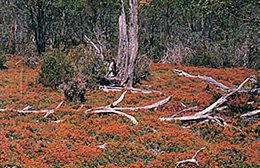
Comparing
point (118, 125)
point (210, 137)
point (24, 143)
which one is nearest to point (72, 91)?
point (118, 125)

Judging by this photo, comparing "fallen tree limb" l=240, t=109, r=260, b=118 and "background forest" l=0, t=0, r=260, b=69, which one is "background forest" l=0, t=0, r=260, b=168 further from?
"background forest" l=0, t=0, r=260, b=69

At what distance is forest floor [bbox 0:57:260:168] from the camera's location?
611 cm

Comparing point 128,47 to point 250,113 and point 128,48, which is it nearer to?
point 128,48

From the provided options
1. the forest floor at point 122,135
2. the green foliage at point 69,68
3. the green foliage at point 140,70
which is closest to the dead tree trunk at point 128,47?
the green foliage at point 69,68

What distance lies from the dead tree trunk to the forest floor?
1.58 meters

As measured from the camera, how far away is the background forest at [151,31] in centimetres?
1981

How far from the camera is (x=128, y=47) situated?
41.7 ft

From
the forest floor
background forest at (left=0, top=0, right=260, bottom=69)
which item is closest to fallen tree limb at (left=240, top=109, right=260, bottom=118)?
the forest floor

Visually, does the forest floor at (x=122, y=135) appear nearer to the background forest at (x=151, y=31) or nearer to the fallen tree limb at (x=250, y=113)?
the fallen tree limb at (x=250, y=113)

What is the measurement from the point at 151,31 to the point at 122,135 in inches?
747

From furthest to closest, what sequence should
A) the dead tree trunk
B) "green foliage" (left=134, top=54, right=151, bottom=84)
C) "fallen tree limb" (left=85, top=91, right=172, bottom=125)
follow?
"green foliage" (left=134, top=54, right=151, bottom=84)
the dead tree trunk
"fallen tree limb" (left=85, top=91, right=172, bottom=125)

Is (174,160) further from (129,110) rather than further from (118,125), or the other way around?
(129,110)

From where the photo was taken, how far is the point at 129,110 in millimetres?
9492

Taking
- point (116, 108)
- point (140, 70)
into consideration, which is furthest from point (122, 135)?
point (140, 70)
